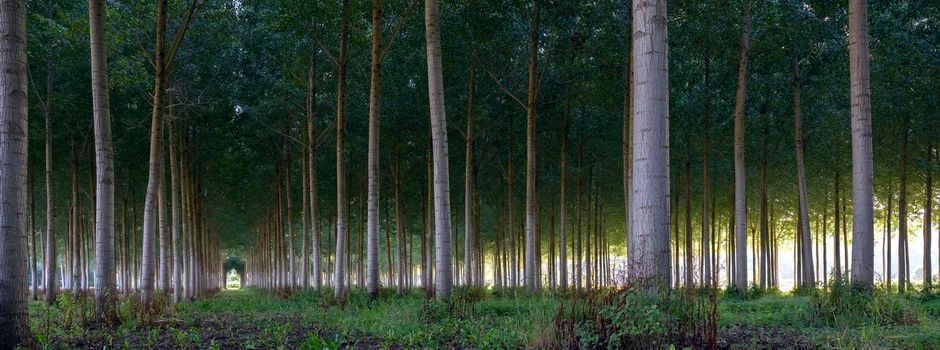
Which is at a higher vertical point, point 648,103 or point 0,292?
point 648,103

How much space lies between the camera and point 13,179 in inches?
291

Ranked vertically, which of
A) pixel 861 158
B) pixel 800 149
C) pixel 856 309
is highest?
pixel 800 149

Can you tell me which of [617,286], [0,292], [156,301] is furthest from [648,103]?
[156,301]

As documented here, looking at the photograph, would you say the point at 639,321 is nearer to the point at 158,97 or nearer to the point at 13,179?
the point at 13,179

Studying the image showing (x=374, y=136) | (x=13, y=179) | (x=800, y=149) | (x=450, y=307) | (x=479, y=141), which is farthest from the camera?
(x=479, y=141)

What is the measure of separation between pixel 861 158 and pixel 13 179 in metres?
11.7

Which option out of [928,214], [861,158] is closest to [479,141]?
[928,214]

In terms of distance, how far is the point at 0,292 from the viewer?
7246 mm

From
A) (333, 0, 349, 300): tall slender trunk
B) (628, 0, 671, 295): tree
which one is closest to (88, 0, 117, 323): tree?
(333, 0, 349, 300): tall slender trunk

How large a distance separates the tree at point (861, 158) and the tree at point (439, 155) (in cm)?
655

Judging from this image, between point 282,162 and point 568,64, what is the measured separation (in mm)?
13895

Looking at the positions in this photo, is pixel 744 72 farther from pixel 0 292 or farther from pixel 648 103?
pixel 0 292

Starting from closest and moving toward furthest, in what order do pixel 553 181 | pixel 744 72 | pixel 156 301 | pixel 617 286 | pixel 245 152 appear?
1. pixel 617 286
2. pixel 156 301
3. pixel 744 72
4. pixel 245 152
5. pixel 553 181

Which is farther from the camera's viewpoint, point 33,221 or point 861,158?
point 33,221
